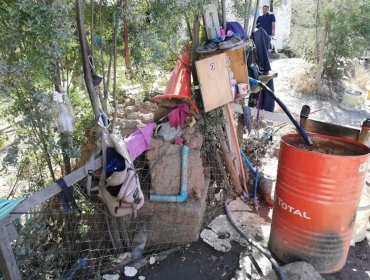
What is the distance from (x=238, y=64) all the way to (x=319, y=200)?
2.05 m

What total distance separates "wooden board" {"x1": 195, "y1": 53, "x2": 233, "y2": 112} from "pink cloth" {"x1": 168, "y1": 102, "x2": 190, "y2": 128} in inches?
11.8

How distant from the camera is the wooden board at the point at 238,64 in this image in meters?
4.31

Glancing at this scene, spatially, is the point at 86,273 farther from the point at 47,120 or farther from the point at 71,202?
the point at 47,120

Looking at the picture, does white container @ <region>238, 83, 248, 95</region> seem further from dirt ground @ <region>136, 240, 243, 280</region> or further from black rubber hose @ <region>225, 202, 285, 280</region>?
dirt ground @ <region>136, 240, 243, 280</region>

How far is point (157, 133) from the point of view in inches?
144

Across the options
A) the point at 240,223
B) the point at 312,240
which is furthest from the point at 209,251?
the point at 312,240

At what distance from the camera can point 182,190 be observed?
3586 mm

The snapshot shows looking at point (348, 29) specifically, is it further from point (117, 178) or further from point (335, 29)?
point (117, 178)

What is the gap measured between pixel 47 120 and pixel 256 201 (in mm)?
3027

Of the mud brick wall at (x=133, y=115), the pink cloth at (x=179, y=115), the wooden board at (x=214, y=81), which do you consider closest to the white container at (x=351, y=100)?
the wooden board at (x=214, y=81)

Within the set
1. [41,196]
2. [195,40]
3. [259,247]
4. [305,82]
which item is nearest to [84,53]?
[41,196]

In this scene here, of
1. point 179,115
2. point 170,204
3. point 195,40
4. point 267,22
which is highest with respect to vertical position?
point 195,40

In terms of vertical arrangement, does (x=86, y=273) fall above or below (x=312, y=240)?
below

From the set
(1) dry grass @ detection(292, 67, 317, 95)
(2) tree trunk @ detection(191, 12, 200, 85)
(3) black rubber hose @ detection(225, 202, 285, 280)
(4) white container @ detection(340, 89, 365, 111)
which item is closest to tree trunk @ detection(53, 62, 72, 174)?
(2) tree trunk @ detection(191, 12, 200, 85)
